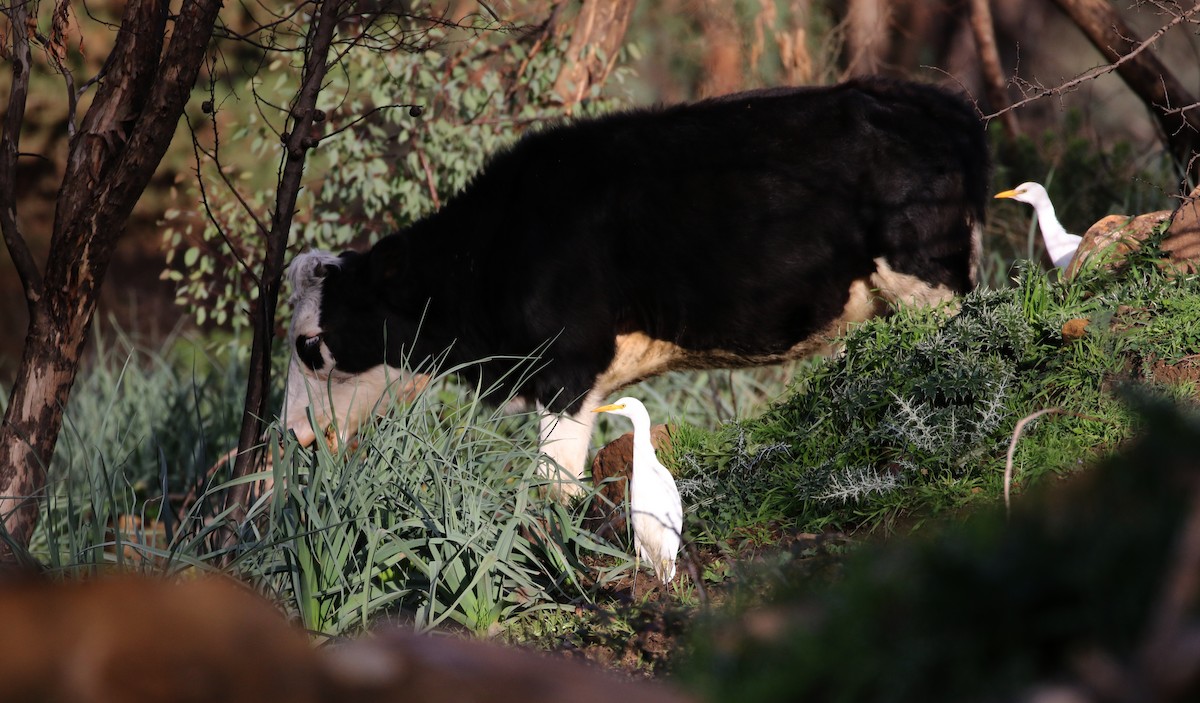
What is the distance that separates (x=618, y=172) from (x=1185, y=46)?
48.3ft

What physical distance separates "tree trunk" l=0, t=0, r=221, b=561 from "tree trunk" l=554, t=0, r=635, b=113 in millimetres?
4040

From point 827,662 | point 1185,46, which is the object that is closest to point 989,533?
point 827,662

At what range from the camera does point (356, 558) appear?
4.41m

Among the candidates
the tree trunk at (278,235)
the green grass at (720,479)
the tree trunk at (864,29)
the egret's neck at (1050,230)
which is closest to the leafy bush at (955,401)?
the green grass at (720,479)

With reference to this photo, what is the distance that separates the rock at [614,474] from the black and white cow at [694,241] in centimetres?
12

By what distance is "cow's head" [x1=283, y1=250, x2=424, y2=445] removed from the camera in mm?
6406

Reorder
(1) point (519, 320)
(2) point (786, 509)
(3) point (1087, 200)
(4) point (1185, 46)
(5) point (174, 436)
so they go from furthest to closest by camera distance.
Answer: (4) point (1185, 46) → (3) point (1087, 200) → (5) point (174, 436) → (1) point (519, 320) → (2) point (786, 509)

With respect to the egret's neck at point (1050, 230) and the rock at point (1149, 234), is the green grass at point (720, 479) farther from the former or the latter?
the egret's neck at point (1050, 230)

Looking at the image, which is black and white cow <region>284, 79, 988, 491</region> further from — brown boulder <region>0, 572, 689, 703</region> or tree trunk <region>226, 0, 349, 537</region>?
brown boulder <region>0, 572, 689, 703</region>

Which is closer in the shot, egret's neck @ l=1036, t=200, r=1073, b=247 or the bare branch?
the bare branch

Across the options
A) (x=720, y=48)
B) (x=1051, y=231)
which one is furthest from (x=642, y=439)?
(x=720, y=48)

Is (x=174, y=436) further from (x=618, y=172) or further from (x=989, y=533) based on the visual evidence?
(x=989, y=533)

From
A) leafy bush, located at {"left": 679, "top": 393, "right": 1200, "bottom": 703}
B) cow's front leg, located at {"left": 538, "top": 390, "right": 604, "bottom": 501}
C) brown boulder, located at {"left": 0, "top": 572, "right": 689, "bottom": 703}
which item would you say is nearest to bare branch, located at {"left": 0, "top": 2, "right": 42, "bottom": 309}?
cow's front leg, located at {"left": 538, "top": 390, "right": 604, "bottom": 501}

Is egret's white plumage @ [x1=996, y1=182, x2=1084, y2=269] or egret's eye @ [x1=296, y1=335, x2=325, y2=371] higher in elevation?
egret's white plumage @ [x1=996, y1=182, x2=1084, y2=269]
